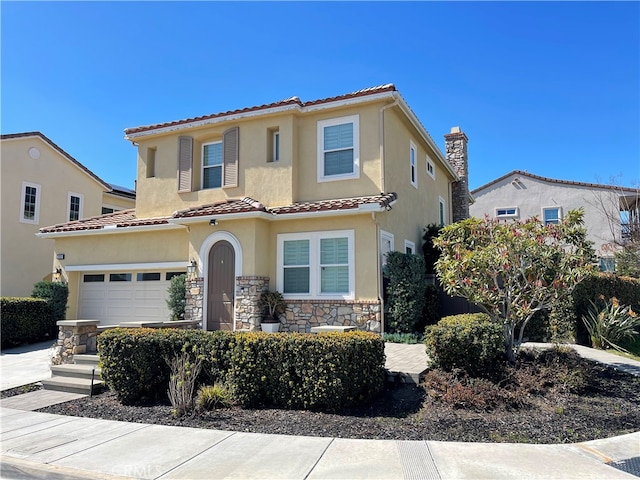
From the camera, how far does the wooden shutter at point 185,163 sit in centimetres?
1530

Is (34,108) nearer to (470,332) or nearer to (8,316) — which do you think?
(8,316)

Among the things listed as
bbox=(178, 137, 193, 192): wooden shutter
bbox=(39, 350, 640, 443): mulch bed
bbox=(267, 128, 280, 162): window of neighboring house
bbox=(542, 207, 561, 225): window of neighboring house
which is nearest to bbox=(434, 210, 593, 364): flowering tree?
bbox=(39, 350, 640, 443): mulch bed

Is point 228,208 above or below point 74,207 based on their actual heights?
below

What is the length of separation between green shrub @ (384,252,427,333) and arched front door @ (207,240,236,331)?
4556 millimetres

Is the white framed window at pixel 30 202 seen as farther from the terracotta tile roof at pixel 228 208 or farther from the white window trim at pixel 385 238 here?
the white window trim at pixel 385 238

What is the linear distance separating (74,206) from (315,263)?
1585 centimetres

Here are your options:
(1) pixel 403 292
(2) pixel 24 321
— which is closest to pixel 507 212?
(1) pixel 403 292

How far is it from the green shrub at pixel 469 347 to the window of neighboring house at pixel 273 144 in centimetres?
876

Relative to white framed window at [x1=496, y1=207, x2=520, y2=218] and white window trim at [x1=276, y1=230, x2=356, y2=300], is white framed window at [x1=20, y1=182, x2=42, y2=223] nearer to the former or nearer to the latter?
white window trim at [x1=276, y1=230, x2=356, y2=300]

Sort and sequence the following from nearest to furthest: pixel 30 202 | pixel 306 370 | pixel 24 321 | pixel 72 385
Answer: pixel 306 370 < pixel 72 385 < pixel 24 321 < pixel 30 202

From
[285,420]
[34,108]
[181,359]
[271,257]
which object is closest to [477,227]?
[285,420]

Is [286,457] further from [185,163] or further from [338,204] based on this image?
[185,163]

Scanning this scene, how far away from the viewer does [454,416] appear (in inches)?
242

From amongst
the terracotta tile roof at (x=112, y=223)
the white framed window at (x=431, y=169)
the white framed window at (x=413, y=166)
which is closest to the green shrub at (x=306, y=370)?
the terracotta tile roof at (x=112, y=223)
